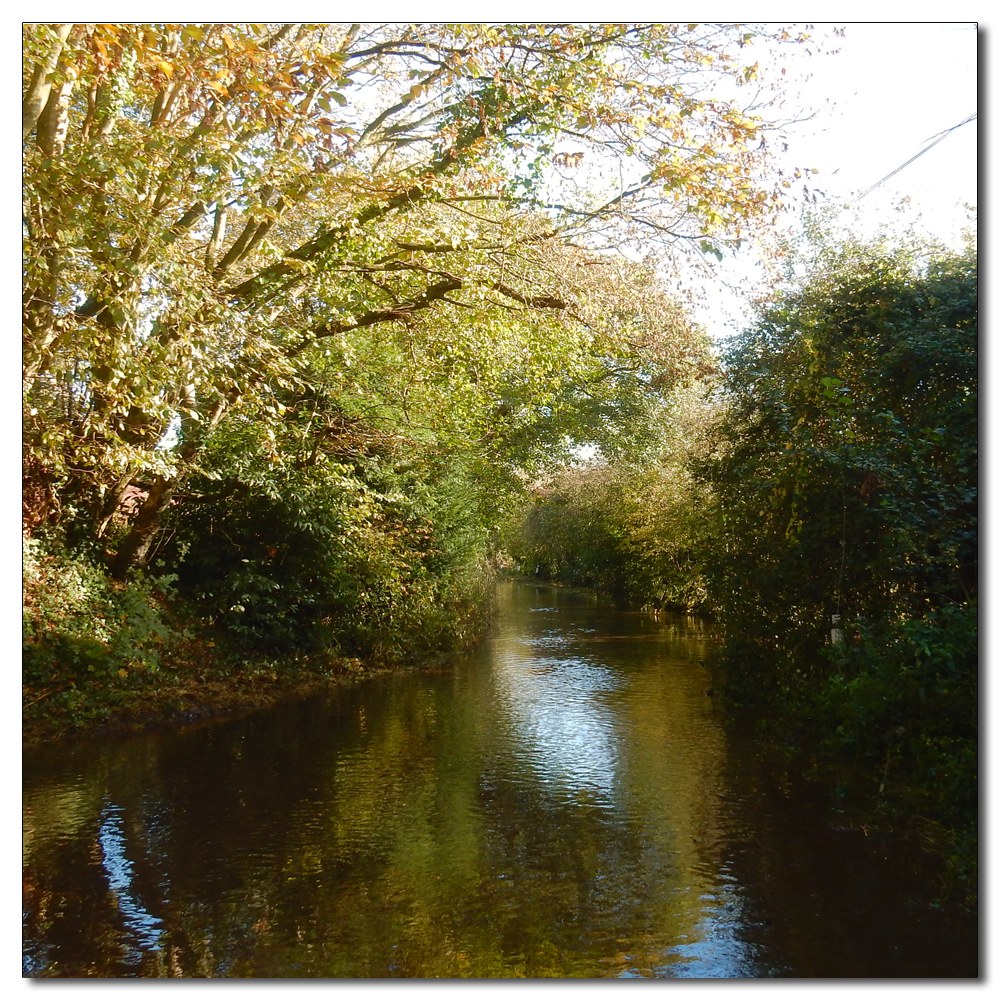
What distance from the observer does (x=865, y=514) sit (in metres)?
6.70

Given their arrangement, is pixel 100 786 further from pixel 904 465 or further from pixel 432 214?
pixel 904 465

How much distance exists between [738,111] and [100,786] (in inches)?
286

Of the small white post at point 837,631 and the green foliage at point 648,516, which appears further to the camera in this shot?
the green foliage at point 648,516

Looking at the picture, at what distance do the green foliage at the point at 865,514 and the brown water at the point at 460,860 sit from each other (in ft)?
2.59

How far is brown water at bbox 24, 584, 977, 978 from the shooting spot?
385 cm

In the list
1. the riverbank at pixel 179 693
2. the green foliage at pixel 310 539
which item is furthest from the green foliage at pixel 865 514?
the riverbank at pixel 179 693

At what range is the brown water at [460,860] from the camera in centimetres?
385

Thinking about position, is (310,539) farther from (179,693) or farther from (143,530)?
(179,693)

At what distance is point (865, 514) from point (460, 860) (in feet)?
14.0

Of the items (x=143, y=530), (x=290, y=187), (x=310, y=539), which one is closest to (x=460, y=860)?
(x=290, y=187)

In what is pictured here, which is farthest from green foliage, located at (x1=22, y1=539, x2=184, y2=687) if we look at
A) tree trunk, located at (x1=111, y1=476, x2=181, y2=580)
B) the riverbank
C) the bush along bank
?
tree trunk, located at (x1=111, y1=476, x2=181, y2=580)

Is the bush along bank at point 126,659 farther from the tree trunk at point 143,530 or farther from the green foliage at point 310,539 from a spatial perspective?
the green foliage at point 310,539

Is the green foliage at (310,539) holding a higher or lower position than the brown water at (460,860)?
higher

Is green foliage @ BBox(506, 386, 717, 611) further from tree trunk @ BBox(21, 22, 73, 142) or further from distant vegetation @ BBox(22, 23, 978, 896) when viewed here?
tree trunk @ BBox(21, 22, 73, 142)
